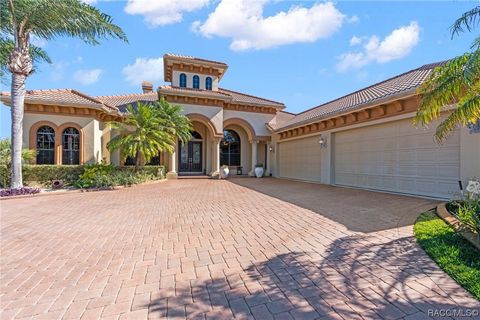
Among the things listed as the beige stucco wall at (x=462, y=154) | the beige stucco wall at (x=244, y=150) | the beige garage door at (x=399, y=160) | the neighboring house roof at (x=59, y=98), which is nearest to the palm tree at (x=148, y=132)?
the neighboring house roof at (x=59, y=98)

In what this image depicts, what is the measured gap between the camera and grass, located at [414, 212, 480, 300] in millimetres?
3196

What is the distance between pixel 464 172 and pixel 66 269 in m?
10.5

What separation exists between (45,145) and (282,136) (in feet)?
51.9

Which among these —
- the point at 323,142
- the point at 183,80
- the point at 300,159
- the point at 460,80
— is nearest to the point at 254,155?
the point at 300,159

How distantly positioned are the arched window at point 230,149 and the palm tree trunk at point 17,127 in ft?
43.6

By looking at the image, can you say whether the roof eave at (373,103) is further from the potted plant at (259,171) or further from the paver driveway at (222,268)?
the potted plant at (259,171)

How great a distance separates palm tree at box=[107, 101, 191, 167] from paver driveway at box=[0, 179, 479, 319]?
24.5 feet

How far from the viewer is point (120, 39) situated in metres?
13.4

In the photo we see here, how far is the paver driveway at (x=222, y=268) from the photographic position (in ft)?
9.13

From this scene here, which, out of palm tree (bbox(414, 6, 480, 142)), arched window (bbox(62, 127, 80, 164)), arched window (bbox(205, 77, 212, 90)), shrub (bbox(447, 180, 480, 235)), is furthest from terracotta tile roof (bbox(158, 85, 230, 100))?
shrub (bbox(447, 180, 480, 235))

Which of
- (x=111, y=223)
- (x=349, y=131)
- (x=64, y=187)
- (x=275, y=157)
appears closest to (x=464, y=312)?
(x=111, y=223)

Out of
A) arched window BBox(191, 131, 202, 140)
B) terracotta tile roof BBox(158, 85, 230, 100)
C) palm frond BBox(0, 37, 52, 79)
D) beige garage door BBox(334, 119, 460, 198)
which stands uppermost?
palm frond BBox(0, 37, 52, 79)

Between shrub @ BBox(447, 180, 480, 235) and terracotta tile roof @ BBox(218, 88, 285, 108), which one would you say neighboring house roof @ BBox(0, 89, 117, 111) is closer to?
terracotta tile roof @ BBox(218, 88, 285, 108)

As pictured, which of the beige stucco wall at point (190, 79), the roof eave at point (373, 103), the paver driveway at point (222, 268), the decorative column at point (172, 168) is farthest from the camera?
the beige stucco wall at point (190, 79)
